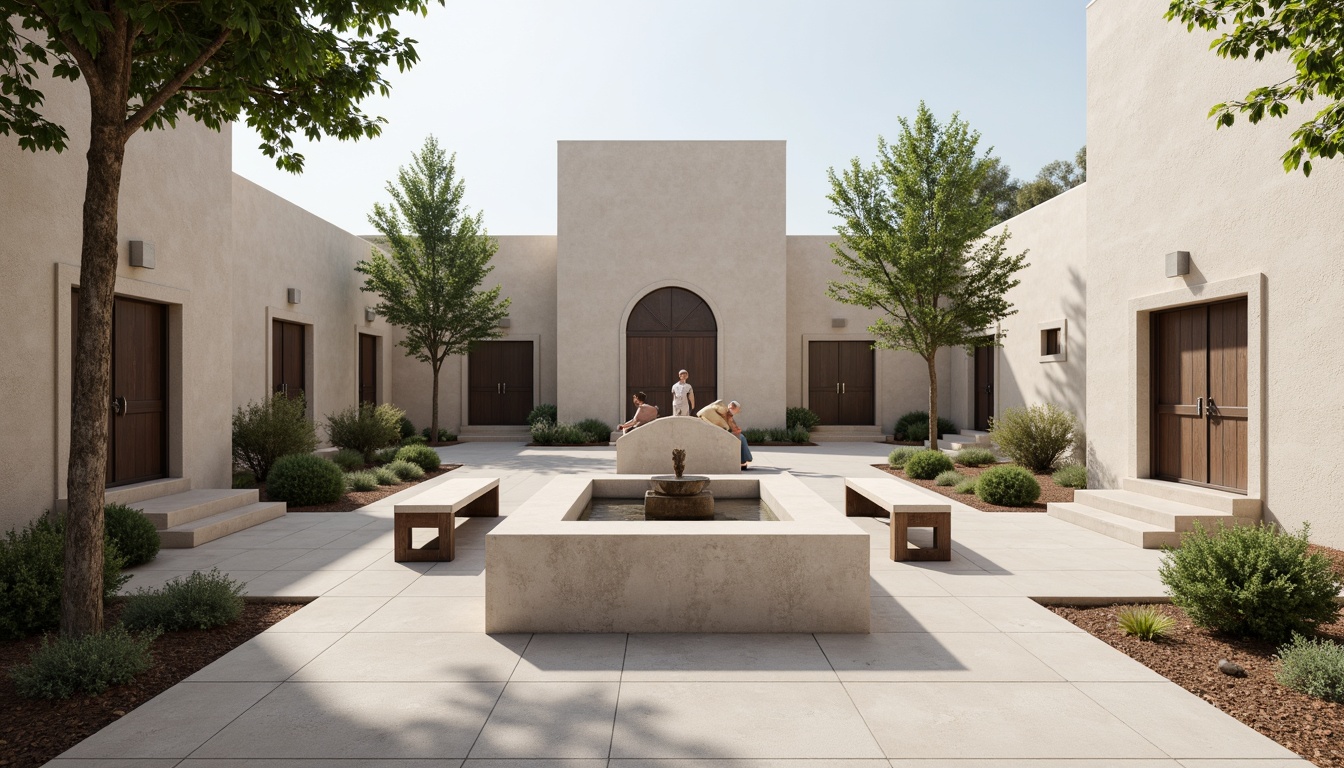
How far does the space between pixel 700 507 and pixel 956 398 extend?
1413 cm

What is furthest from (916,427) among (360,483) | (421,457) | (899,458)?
(360,483)

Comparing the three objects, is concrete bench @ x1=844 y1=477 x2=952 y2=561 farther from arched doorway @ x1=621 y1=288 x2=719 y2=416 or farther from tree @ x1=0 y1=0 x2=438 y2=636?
arched doorway @ x1=621 y1=288 x2=719 y2=416

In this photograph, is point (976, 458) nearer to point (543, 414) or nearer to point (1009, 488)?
point (1009, 488)

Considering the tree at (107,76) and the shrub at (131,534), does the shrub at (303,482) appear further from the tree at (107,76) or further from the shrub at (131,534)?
the tree at (107,76)

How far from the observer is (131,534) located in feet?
21.5

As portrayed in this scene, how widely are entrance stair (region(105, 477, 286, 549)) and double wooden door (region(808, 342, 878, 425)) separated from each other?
14373mm

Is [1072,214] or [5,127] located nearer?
[5,127]

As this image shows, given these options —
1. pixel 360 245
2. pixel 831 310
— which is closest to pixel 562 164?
pixel 360 245

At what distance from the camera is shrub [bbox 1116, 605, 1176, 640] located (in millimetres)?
4797

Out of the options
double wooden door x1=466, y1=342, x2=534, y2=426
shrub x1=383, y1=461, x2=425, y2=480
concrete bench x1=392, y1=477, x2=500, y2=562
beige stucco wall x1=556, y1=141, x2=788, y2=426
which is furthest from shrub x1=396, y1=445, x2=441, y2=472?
double wooden door x1=466, y1=342, x2=534, y2=426

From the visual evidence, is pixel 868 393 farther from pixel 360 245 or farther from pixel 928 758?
pixel 928 758

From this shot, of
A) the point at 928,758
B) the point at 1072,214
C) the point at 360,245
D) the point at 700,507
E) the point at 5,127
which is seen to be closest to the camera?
the point at 928,758

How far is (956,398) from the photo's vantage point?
1933 cm

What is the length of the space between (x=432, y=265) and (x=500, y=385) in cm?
401
